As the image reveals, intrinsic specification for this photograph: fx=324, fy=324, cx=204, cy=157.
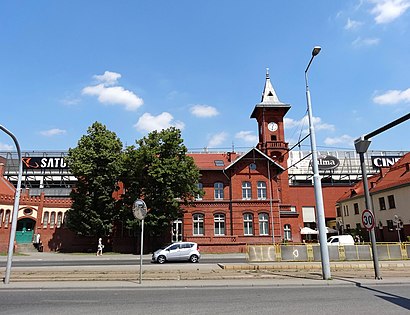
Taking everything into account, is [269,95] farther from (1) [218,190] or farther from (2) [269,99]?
(1) [218,190]

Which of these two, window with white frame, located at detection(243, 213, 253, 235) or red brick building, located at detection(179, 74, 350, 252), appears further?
window with white frame, located at detection(243, 213, 253, 235)

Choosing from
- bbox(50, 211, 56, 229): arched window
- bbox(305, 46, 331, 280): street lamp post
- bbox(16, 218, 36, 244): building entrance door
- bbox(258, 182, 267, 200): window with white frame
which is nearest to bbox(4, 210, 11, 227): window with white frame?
bbox(16, 218, 36, 244): building entrance door

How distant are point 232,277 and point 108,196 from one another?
24230 millimetres

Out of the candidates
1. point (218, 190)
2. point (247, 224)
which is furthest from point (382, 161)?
point (218, 190)

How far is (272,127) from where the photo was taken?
148 feet

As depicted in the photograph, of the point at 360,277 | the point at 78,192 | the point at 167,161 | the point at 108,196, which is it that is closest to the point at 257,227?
the point at 167,161

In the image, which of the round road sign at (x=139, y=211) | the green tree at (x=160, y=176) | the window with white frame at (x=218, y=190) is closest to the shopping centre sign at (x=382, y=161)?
the window with white frame at (x=218, y=190)

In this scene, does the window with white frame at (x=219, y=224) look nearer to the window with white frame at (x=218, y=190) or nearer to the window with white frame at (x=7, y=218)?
the window with white frame at (x=218, y=190)

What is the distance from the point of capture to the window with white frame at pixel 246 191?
38.4m

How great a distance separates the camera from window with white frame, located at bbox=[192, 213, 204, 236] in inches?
1475

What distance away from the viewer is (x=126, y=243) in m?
36.2

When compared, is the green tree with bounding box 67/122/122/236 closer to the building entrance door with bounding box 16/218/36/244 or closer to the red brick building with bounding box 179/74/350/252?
the building entrance door with bounding box 16/218/36/244

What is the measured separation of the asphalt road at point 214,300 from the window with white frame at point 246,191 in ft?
89.6

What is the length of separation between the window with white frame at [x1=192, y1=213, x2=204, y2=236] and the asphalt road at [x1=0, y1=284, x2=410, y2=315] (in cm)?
2681
